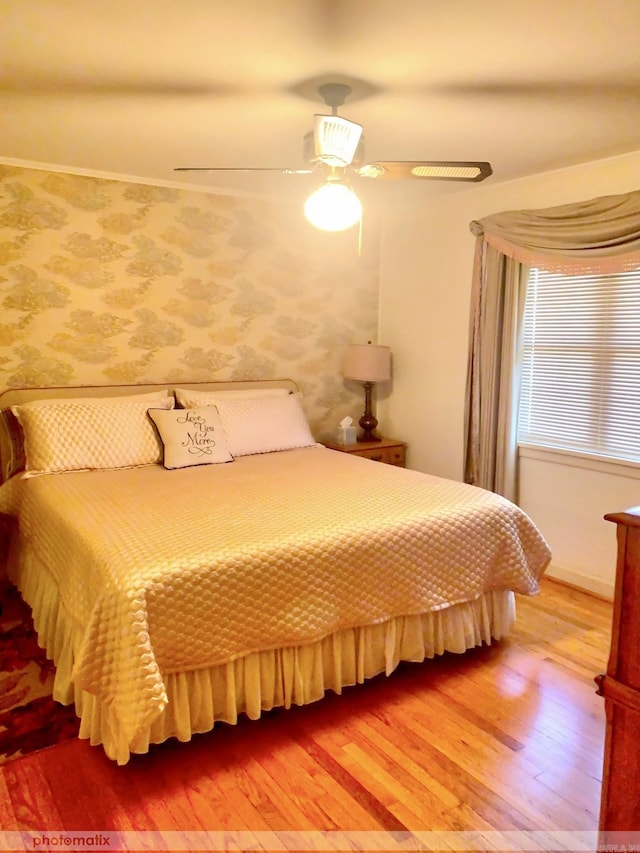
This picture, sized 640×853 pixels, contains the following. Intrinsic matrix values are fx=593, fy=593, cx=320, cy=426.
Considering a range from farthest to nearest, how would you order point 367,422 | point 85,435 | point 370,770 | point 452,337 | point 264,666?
1. point 367,422
2. point 452,337
3. point 85,435
4. point 264,666
5. point 370,770

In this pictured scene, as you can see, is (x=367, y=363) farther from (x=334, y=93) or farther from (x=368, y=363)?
(x=334, y=93)

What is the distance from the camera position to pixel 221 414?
347 centimetres

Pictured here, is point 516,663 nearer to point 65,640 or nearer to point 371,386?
point 65,640

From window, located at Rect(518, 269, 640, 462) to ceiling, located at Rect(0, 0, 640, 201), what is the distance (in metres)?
0.68

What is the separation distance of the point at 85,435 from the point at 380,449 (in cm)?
204

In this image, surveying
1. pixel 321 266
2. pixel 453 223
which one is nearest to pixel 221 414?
pixel 321 266

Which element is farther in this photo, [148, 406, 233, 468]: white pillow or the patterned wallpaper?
the patterned wallpaper

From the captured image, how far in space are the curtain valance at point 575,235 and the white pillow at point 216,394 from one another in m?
1.65

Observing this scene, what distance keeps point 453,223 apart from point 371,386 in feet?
4.24

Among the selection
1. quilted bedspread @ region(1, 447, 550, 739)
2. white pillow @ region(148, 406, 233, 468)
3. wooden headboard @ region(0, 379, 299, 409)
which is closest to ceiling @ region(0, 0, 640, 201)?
wooden headboard @ region(0, 379, 299, 409)

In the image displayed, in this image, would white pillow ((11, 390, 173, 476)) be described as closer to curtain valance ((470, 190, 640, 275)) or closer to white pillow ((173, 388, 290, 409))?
white pillow ((173, 388, 290, 409))

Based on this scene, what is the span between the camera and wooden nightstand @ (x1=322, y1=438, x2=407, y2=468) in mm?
4115

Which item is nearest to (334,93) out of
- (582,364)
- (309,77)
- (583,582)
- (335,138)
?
(309,77)

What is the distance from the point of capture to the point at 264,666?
2.09 meters
